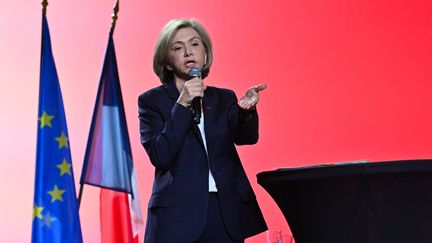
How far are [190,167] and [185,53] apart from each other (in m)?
0.36

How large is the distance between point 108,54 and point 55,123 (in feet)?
1.20

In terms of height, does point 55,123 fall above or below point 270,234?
above

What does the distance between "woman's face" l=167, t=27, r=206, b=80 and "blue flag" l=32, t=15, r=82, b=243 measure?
19.5 inches

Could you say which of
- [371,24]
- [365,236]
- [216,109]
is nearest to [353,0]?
[371,24]

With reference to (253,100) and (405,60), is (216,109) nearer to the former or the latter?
(253,100)

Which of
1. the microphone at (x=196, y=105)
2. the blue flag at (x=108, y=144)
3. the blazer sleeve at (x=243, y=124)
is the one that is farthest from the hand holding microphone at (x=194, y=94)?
the blue flag at (x=108, y=144)

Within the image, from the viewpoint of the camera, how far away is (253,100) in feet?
6.00

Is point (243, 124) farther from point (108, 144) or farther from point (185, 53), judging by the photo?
point (108, 144)

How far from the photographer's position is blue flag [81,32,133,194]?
2305 mm

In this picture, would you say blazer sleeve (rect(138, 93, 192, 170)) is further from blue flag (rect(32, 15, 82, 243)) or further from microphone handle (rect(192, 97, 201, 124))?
blue flag (rect(32, 15, 82, 243))

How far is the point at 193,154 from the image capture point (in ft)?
5.98

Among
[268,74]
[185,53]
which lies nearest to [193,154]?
[185,53]

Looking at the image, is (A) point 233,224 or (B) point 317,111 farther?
(B) point 317,111

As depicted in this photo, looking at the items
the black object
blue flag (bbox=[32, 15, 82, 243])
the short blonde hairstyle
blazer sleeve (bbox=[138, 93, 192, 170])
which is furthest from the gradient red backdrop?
the black object
